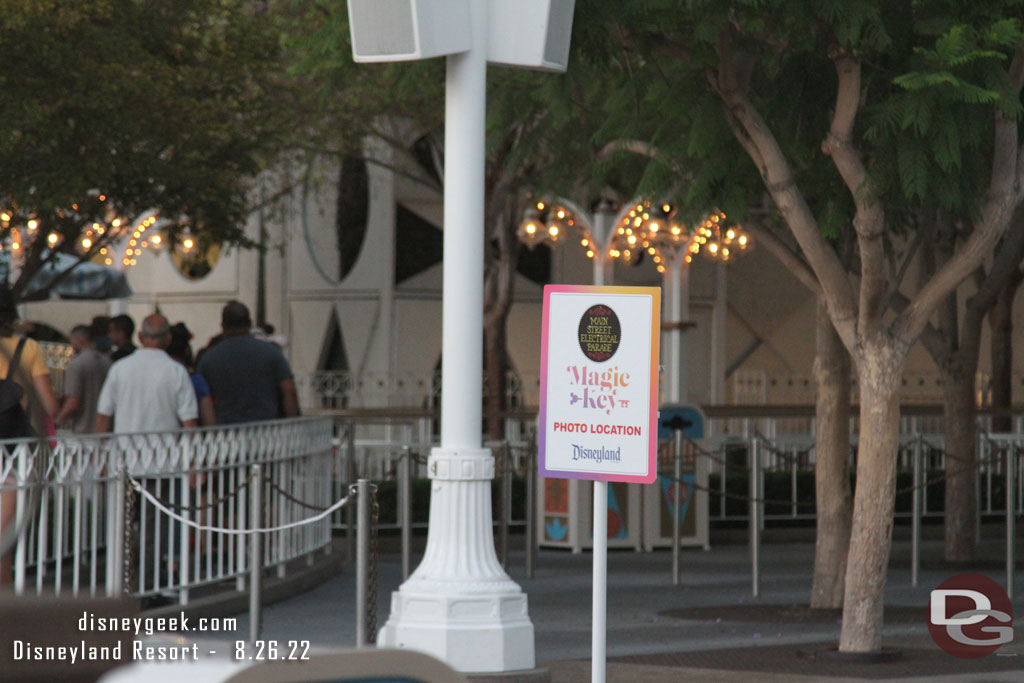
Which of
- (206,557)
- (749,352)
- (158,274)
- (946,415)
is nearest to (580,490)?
(946,415)

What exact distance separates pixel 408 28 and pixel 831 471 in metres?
5.21

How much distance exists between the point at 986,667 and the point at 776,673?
4.29 ft

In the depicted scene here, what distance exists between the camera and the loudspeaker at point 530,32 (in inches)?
347

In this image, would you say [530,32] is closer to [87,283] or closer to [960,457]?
[960,457]

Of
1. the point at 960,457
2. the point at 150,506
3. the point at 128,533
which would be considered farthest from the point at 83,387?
the point at 960,457

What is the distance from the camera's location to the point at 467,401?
29.0 feet

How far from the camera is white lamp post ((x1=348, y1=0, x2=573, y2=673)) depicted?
8.66 metres

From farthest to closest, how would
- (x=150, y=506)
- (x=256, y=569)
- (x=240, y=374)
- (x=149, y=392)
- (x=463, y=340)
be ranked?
(x=240, y=374) < (x=149, y=392) < (x=150, y=506) < (x=256, y=569) < (x=463, y=340)

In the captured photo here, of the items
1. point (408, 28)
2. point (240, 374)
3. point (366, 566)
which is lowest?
point (366, 566)

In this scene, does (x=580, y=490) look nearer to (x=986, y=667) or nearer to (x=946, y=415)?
(x=946, y=415)

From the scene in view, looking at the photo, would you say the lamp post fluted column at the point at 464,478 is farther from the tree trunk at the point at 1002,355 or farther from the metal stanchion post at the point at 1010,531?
the tree trunk at the point at 1002,355

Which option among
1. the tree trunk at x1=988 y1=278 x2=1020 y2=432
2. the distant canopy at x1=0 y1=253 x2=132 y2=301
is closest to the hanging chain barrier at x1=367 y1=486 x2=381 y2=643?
the distant canopy at x1=0 y1=253 x2=132 y2=301

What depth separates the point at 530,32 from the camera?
8.85 meters

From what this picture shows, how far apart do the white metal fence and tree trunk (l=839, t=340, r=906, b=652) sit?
350 cm
